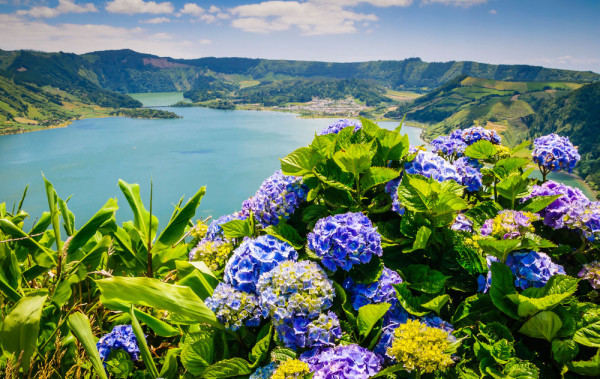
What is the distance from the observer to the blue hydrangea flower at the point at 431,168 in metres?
1.99

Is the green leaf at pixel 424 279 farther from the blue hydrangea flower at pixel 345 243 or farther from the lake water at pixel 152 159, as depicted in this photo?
the lake water at pixel 152 159

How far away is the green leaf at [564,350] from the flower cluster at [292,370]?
108cm

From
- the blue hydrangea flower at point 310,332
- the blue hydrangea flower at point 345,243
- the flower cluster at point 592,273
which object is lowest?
the blue hydrangea flower at point 310,332

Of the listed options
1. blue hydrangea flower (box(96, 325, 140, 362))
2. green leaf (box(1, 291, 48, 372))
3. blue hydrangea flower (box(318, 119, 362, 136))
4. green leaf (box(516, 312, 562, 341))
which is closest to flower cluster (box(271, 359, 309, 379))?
green leaf (box(516, 312, 562, 341))

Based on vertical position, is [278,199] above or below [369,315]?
above

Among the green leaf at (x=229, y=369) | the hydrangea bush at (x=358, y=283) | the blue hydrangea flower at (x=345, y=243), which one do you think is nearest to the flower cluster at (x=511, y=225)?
the hydrangea bush at (x=358, y=283)

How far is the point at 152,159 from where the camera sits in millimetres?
92375

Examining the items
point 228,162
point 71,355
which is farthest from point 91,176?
point 71,355

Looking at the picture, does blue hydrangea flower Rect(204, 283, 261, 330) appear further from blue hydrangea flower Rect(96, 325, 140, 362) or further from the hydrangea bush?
blue hydrangea flower Rect(96, 325, 140, 362)

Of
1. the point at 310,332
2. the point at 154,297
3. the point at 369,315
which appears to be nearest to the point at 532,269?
the point at 369,315

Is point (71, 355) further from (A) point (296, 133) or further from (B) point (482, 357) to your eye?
(A) point (296, 133)

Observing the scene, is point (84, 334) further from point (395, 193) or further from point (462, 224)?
point (462, 224)

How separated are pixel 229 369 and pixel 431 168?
5.13 ft

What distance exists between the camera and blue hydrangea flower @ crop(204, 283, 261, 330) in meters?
1.57
